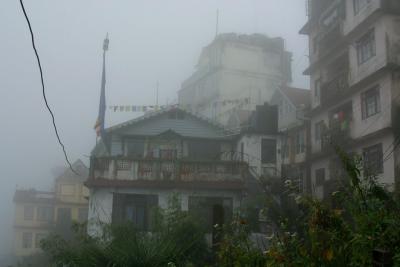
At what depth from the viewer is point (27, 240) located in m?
58.5

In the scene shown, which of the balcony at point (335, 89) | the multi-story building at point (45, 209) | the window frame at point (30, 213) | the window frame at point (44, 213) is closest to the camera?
the balcony at point (335, 89)

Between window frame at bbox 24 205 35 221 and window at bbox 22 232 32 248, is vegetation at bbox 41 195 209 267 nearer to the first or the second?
Result: window at bbox 22 232 32 248

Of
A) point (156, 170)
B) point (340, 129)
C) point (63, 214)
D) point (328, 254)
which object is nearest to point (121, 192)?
point (156, 170)

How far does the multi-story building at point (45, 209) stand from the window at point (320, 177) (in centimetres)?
3492

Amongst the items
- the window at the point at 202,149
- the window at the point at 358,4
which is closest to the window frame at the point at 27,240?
the window at the point at 202,149

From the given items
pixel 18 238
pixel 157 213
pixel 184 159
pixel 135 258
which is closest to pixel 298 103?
pixel 184 159

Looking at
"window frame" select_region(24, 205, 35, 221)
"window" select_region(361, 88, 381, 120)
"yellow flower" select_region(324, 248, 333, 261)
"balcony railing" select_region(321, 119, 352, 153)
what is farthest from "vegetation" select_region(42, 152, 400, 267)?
"window frame" select_region(24, 205, 35, 221)

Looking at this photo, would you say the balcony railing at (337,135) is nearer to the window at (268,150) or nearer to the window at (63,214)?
the window at (268,150)

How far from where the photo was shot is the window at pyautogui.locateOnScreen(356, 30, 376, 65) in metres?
24.8

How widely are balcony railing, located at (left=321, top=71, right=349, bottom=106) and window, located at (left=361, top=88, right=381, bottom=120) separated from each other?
1.63 m

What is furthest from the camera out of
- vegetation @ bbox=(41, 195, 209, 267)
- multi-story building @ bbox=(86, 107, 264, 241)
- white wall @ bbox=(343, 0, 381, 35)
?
multi-story building @ bbox=(86, 107, 264, 241)

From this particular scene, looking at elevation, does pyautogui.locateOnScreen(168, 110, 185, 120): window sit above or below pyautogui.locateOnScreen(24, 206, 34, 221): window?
above

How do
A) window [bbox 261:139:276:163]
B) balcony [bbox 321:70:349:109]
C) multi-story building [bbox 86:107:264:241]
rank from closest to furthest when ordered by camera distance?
multi-story building [bbox 86:107:264:241] → balcony [bbox 321:70:349:109] → window [bbox 261:139:276:163]

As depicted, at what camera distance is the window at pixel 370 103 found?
24094 mm
